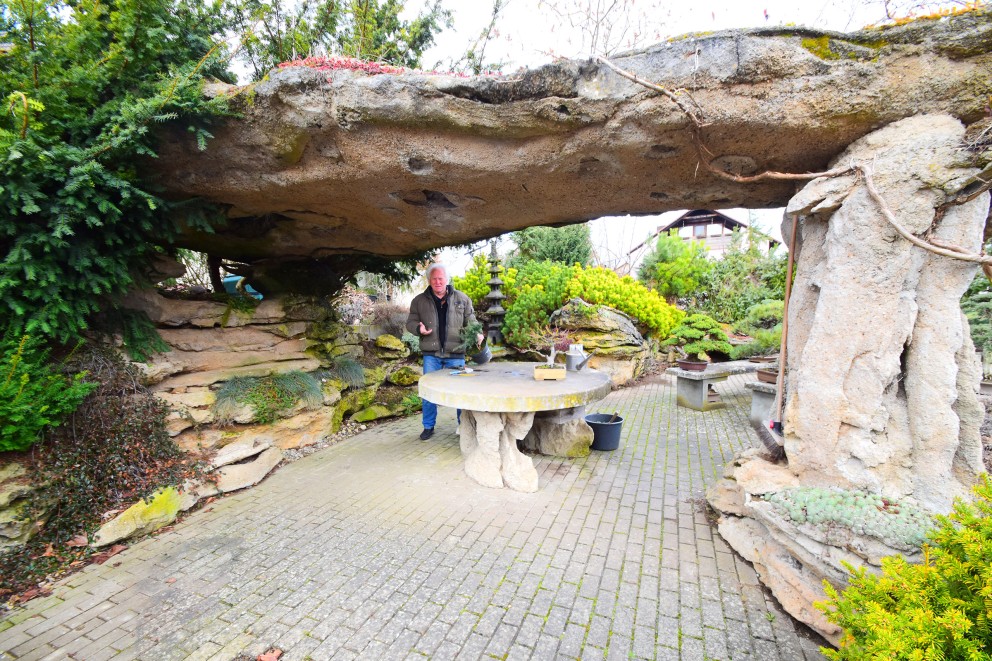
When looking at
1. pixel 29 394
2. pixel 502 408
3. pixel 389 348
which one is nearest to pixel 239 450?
pixel 29 394

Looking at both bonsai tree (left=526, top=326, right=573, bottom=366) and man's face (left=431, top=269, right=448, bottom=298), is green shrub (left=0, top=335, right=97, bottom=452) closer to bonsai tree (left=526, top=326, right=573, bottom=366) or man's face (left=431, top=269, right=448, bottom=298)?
man's face (left=431, top=269, right=448, bottom=298)

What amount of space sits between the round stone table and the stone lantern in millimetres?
4851

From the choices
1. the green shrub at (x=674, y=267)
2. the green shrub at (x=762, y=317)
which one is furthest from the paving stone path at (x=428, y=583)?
the green shrub at (x=674, y=267)

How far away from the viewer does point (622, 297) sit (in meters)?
9.31

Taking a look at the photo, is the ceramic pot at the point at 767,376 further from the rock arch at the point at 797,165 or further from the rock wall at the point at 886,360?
the rock wall at the point at 886,360

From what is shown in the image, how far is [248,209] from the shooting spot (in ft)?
14.0

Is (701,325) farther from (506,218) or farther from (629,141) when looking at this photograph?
(629,141)

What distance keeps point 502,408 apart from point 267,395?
10.1 ft

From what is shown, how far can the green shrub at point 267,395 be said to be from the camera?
4.40 meters

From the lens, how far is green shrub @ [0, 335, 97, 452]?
272cm

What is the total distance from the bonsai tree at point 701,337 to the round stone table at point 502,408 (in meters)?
3.53

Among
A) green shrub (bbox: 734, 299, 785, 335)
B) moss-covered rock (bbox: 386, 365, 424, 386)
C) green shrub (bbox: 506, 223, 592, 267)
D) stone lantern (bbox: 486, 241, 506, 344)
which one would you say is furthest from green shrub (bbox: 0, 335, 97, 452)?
green shrub (bbox: 734, 299, 785, 335)

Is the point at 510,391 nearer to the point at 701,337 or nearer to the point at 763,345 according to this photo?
the point at 701,337

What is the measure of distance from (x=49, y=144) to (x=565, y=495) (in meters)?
5.03
